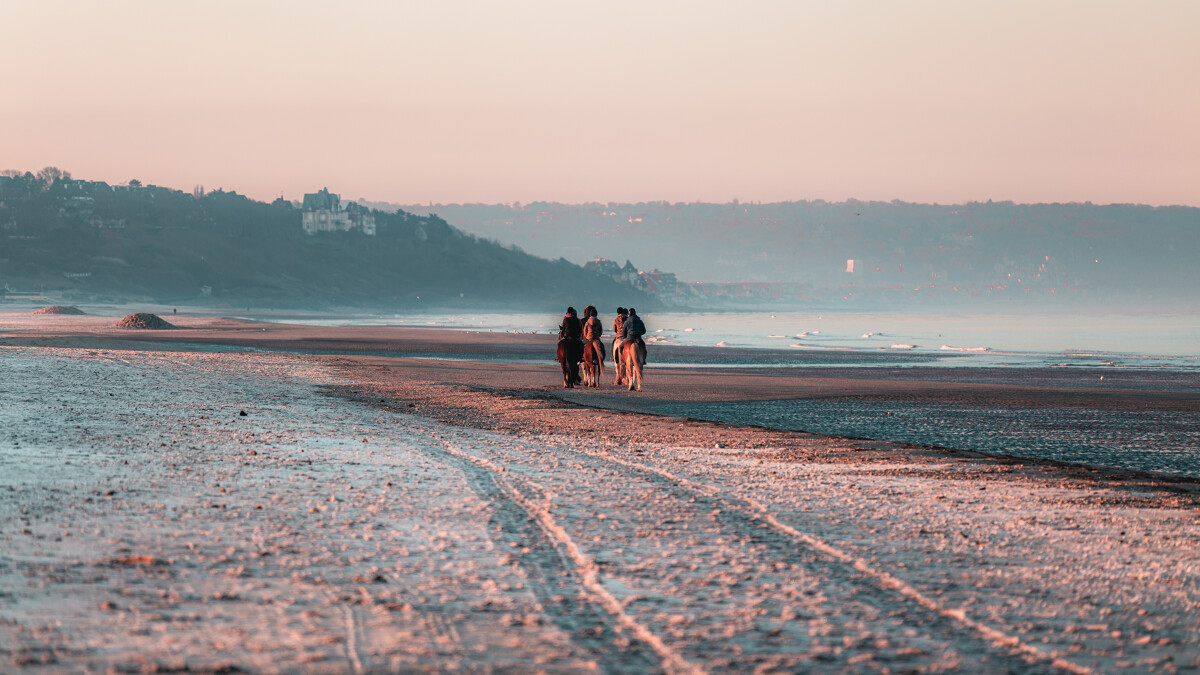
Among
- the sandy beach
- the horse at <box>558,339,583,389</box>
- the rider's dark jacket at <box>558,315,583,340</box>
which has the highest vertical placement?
the rider's dark jacket at <box>558,315,583,340</box>

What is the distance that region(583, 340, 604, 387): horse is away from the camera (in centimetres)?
2683

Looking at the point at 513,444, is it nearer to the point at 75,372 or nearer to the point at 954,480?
the point at 954,480

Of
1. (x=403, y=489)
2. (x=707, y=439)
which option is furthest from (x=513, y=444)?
(x=403, y=489)

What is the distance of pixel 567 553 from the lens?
7.91 metres

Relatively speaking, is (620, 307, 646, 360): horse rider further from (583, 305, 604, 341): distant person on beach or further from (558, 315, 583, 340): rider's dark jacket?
(558, 315, 583, 340): rider's dark jacket

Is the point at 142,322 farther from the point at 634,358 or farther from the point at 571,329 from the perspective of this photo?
the point at 634,358

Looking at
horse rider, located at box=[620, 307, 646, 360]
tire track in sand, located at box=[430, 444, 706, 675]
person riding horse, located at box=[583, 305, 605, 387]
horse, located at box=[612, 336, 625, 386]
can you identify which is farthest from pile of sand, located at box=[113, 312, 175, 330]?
tire track in sand, located at box=[430, 444, 706, 675]

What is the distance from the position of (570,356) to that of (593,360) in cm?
56

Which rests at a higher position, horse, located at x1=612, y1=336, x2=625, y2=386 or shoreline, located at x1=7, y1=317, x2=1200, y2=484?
horse, located at x1=612, y1=336, x2=625, y2=386

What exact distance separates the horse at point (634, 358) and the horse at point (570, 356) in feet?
3.32

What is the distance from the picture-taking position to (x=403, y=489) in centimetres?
1086

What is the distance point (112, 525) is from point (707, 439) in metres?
9.11

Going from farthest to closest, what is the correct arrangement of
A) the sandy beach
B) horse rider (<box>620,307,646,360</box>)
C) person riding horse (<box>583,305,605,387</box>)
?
person riding horse (<box>583,305,605,387</box>)
horse rider (<box>620,307,646,360</box>)
the sandy beach

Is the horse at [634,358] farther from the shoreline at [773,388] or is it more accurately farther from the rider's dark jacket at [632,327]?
the shoreline at [773,388]
